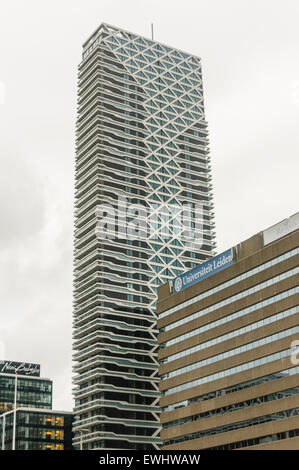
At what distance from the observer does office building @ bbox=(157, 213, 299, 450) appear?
10500 cm

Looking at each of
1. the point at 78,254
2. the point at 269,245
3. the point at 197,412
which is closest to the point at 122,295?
the point at 78,254

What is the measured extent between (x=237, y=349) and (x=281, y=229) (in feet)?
74.9

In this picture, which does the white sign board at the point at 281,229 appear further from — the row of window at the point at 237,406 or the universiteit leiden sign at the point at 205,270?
the row of window at the point at 237,406

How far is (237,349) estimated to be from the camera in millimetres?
116562

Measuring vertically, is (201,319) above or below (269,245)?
below

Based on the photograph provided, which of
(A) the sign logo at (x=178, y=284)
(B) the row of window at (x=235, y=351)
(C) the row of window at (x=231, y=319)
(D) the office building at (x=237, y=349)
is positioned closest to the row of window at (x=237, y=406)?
(D) the office building at (x=237, y=349)

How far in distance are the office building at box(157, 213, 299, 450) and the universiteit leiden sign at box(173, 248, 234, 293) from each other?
0.65 ft

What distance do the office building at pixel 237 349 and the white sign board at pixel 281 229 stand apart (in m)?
0.19

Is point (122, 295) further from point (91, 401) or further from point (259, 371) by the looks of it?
point (259, 371)

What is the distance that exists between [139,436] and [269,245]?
80.3 m

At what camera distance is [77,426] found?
175375 millimetres

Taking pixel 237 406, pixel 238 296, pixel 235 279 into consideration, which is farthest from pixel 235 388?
pixel 235 279
